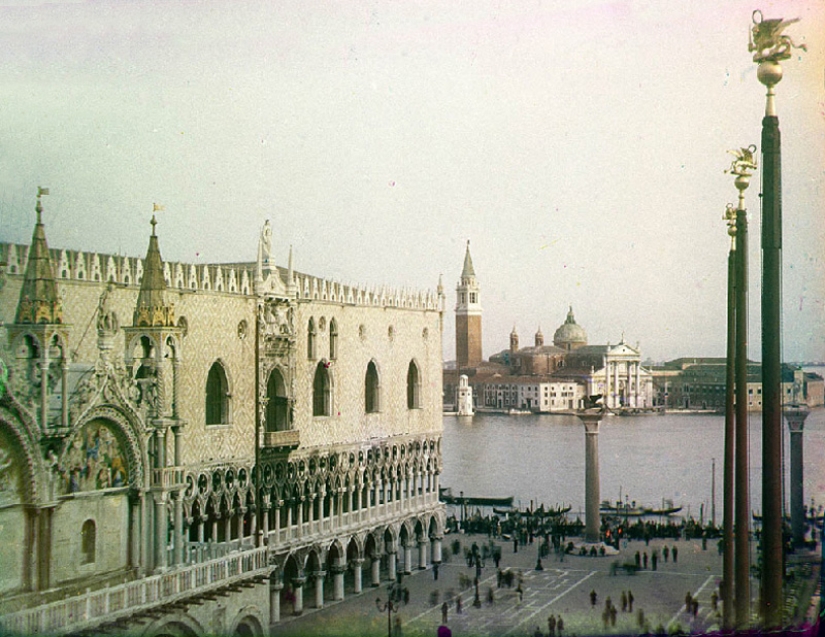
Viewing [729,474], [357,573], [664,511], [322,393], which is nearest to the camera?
[729,474]

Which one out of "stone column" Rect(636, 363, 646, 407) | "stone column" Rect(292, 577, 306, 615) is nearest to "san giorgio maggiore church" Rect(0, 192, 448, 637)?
"stone column" Rect(292, 577, 306, 615)

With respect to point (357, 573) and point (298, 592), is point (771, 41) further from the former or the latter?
point (357, 573)

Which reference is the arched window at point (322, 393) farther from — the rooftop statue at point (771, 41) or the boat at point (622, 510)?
the boat at point (622, 510)

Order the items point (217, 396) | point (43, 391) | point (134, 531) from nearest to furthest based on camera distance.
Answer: point (43, 391) → point (134, 531) → point (217, 396)

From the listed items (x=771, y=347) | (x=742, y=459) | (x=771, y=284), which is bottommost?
(x=742, y=459)

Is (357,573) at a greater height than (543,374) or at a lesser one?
lesser

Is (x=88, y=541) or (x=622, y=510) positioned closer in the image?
(x=88, y=541)

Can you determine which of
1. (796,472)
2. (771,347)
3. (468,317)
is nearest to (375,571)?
(468,317)
